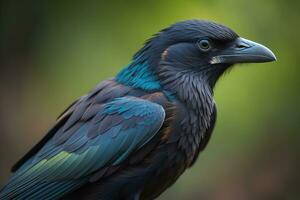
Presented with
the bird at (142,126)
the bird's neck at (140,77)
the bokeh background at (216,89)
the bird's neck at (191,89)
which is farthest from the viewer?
the bokeh background at (216,89)

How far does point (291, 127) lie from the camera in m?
12.0

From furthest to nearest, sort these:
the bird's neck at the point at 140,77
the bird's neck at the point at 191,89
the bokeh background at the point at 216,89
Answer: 1. the bokeh background at the point at 216,89
2. the bird's neck at the point at 140,77
3. the bird's neck at the point at 191,89

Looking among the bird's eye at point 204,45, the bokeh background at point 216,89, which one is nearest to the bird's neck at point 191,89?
the bird's eye at point 204,45

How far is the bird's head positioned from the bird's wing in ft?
1.41

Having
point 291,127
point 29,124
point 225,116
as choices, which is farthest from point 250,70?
point 29,124

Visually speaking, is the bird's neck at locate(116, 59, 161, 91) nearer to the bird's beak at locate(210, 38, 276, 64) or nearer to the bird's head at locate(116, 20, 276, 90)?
the bird's head at locate(116, 20, 276, 90)

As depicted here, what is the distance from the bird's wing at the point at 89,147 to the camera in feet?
28.8

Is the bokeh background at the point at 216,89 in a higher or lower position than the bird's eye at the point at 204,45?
lower

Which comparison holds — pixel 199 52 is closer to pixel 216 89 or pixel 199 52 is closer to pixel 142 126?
pixel 142 126

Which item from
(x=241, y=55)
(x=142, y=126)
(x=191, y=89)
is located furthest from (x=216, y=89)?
(x=142, y=126)

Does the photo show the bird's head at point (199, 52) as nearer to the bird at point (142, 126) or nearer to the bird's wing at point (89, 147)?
the bird at point (142, 126)

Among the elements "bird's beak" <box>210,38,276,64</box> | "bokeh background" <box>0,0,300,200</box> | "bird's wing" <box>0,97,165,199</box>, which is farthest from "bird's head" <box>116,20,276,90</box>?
"bokeh background" <box>0,0,300,200</box>

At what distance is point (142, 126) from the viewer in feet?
28.8

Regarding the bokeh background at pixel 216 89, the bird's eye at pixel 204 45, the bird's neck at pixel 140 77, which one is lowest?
the bokeh background at pixel 216 89
